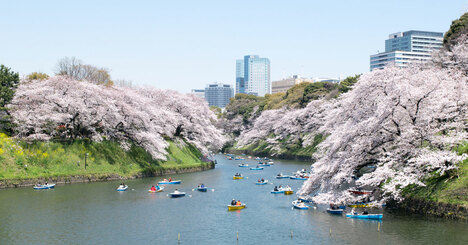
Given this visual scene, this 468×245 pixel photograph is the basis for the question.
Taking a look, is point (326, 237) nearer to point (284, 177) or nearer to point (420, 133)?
point (420, 133)

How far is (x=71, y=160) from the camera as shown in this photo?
5856cm

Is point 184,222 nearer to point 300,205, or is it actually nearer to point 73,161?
point 300,205

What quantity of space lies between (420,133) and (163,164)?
44572 millimetres

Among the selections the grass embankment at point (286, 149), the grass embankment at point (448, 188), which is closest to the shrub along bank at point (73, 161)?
the grass embankment at point (286, 149)

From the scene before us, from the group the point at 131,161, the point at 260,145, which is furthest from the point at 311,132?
the point at 131,161

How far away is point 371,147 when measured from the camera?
38.3 meters

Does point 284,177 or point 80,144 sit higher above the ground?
point 80,144

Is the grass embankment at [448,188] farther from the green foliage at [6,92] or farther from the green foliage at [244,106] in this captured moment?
the green foliage at [244,106]

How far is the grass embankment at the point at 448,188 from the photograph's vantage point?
3391 centimetres

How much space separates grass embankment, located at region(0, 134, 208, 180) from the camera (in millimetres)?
53406

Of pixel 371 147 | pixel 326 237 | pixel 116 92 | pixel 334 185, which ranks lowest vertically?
pixel 326 237

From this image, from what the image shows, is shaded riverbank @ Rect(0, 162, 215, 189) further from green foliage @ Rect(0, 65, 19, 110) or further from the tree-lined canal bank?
green foliage @ Rect(0, 65, 19, 110)

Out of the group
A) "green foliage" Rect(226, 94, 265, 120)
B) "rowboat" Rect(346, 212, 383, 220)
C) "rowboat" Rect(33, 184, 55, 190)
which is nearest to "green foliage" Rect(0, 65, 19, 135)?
"rowboat" Rect(33, 184, 55, 190)

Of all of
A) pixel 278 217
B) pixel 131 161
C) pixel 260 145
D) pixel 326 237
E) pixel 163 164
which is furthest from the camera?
pixel 260 145
